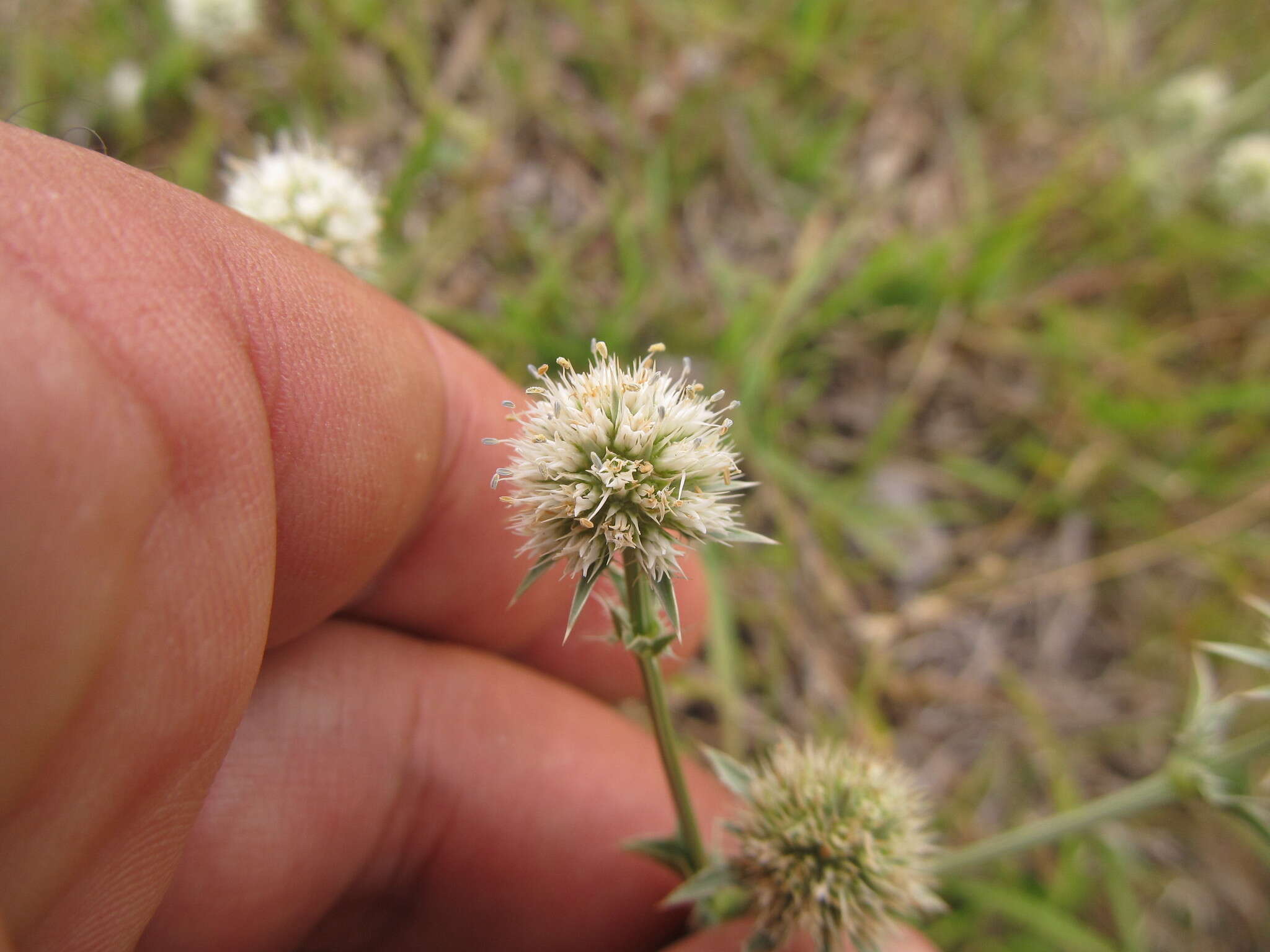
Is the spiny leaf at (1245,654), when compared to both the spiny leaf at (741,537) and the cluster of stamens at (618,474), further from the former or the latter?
the cluster of stamens at (618,474)

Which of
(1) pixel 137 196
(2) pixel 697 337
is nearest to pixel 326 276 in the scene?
(1) pixel 137 196

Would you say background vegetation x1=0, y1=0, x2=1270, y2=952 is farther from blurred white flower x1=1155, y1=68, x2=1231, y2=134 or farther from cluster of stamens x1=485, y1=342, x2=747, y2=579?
cluster of stamens x1=485, y1=342, x2=747, y2=579

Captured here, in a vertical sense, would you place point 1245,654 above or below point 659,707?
below

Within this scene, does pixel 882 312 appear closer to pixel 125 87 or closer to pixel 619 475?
pixel 619 475

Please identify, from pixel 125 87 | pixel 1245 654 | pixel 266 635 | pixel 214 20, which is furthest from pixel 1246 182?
pixel 125 87

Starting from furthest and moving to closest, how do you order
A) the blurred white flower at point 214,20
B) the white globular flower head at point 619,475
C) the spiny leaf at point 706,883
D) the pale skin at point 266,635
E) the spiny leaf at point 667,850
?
the blurred white flower at point 214,20
the spiny leaf at point 667,850
the spiny leaf at point 706,883
the white globular flower head at point 619,475
the pale skin at point 266,635

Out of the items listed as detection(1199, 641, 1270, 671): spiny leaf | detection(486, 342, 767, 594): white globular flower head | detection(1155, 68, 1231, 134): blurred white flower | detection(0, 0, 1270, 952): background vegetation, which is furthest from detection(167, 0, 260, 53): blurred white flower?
detection(1155, 68, 1231, 134): blurred white flower

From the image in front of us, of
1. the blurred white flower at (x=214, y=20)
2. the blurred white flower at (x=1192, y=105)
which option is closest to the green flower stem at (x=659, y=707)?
the blurred white flower at (x=214, y=20)
